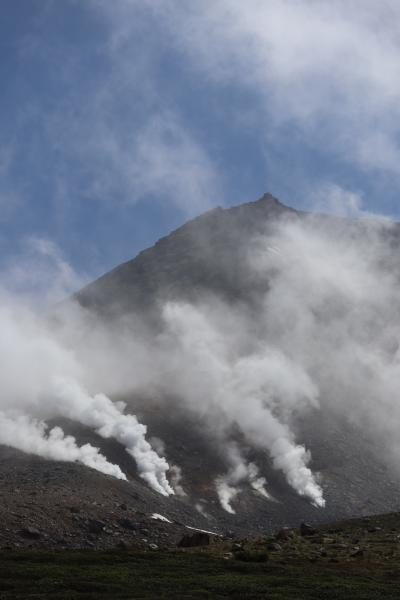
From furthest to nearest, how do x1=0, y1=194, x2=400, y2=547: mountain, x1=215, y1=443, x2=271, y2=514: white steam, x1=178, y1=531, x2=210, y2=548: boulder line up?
x1=215, y1=443, x2=271, y2=514: white steam → x1=0, y1=194, x2=400, y2=547: mountain → x1=178, y1=531, x2=210, y2=548: boulder

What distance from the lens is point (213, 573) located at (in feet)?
105

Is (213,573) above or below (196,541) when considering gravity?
below

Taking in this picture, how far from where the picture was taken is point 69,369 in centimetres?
16275

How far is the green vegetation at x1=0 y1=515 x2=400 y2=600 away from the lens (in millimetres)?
26203

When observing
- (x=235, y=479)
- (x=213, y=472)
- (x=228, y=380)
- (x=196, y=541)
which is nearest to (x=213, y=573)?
(x=196, y=541)

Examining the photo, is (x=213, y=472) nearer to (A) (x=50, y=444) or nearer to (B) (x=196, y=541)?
(A) (x=50, y=444)

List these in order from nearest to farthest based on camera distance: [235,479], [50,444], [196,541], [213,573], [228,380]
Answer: [213,573] → [196,541] → [50,444] → [235,479] → [228,380]

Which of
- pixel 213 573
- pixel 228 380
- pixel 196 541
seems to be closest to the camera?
pixel 213 573

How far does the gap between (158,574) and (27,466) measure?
239ft

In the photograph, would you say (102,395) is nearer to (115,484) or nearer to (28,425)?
(28,425)

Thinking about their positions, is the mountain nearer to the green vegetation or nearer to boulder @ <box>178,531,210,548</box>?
boulder @ <box>178,531,210,548</box>

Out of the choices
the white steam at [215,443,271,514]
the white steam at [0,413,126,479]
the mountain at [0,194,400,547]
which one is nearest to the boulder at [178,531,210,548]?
the mountain at [0,194,400,547]

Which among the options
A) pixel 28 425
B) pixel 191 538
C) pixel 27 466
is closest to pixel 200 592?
pixel 191 538

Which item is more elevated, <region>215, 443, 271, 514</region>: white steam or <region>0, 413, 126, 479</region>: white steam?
<region>215, 443, 271, 514</region>: white steam
